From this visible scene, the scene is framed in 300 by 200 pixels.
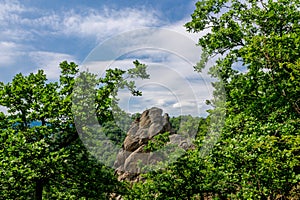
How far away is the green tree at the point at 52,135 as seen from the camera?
14633 mm

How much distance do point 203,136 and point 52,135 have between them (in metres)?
7.88

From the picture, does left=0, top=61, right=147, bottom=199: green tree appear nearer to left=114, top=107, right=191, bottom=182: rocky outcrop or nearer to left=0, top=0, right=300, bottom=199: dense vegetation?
left=0, top=0, right=300, bottom=199: dense vegetation

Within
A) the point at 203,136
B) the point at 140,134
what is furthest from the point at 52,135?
the point at 140,134

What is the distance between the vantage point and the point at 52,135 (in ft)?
52.6

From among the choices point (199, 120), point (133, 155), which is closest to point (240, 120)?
point (199, 120)

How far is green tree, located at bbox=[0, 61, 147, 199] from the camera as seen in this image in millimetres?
14633

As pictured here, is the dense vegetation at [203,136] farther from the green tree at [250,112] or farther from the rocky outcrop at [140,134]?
the rocky outcrop at [140,134]

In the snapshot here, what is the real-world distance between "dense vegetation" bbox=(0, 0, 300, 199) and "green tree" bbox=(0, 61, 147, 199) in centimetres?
5

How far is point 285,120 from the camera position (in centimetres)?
1502

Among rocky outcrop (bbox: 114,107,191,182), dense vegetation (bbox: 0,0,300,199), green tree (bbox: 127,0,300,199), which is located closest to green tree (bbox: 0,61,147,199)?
dense vegetation (bbox: 0,0,300,199)

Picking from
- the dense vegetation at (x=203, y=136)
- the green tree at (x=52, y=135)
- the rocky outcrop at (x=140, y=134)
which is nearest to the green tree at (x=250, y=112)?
the dense vegetation at (x=203, y=136)

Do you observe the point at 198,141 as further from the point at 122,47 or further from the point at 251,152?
the point at 122,47

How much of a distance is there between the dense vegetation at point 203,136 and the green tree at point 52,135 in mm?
50

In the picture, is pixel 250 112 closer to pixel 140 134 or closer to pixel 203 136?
pixel 203 136
